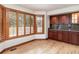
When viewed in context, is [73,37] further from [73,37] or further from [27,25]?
[27,25]

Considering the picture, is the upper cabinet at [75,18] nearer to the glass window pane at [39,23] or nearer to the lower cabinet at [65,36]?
the lower cabinet at [65,36]

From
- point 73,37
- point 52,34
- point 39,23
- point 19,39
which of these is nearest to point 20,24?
point 19,39

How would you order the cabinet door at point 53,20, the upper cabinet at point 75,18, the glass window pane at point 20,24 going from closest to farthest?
the glass window pane at point 20,24 < the upper cabinet at point 75,18 < the cabinet door at point 53,20

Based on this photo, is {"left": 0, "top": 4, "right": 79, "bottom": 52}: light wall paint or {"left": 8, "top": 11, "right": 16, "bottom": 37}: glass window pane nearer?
{"left": 0, "top": 4, "right": 79, "bottom": 52}: light wall paint

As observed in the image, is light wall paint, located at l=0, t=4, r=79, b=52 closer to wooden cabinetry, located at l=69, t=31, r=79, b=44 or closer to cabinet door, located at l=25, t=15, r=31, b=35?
cabinet door, located at l=25, t=15, r=31, b=35

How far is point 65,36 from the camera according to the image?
239 inches

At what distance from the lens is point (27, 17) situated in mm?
6336

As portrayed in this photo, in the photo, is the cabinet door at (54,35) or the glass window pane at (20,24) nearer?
the glass window pane at (20,24)

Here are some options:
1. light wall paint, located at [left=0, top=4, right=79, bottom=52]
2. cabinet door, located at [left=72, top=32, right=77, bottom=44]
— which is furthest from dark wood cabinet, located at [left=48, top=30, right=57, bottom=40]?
cabinet door, located at [left=72, top=32, right=77, bottom=44]

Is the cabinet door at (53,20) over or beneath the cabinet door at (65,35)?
over

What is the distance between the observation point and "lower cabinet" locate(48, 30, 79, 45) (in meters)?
5.34

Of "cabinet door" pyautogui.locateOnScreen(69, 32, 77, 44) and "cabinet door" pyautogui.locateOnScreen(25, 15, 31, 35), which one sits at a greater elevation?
"cabinet door" pyautogui.locateOnScreen(25, 15, 31, 35)

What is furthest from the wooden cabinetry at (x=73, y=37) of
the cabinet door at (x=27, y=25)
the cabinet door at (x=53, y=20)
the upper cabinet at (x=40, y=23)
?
the cabinet door at (x=27, y=25)

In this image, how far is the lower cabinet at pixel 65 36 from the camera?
5340 mm
